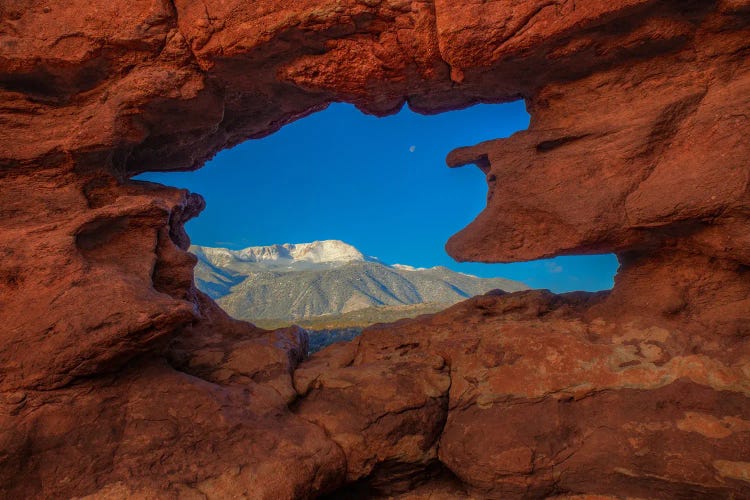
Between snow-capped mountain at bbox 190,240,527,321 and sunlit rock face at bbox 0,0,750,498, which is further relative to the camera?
snow-capped mountain at bbox 190,240,527,321

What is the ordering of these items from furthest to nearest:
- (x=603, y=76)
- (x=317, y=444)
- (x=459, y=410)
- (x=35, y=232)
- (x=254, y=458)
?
1. (x=603, y=76)
2. (x=459, y=410)
3. (x=35, y=232)
4. (x=317, y=444)
5. (x=254, y=458)

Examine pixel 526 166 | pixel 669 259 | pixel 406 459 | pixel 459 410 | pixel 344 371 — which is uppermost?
pixel 526 166

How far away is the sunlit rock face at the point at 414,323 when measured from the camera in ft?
20.5

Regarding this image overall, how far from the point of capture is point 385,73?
866cm

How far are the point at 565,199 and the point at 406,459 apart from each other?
Answer: 5760mm

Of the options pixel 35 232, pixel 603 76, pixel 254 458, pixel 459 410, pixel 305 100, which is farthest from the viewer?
pixel 305 100

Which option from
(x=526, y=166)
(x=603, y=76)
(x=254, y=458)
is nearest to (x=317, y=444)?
(x=254, y=458)

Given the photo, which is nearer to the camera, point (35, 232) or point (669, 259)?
point (35, 232)

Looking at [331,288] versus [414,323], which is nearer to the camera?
[414,323]

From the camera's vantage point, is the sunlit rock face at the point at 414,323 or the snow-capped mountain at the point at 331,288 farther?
the snow-capped mountain at the point at 331,288

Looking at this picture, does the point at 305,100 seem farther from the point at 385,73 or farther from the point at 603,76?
the point at 603,76

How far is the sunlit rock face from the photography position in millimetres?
6246

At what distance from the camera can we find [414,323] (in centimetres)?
998

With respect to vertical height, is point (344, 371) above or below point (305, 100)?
below
